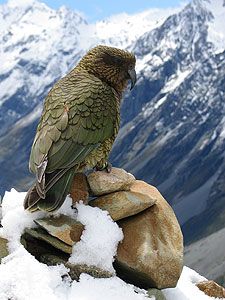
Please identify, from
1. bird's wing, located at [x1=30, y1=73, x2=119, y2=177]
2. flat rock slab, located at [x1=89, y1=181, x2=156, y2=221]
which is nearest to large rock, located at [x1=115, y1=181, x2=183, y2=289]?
flat rock slab, located at [x1=89, y1=181, x2=156, y2=221]

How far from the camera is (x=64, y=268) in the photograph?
1086 cm

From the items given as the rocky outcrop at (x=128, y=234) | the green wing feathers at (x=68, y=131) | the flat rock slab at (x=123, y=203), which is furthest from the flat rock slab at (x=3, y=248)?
the flat rock slab at (x=123, y=203)

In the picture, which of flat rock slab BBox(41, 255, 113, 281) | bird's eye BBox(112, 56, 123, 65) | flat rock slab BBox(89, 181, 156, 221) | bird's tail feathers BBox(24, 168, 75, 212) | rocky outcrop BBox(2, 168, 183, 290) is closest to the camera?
bird's tail feathers BBox(24, 168, 75, 212)

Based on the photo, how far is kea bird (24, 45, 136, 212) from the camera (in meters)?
10.7

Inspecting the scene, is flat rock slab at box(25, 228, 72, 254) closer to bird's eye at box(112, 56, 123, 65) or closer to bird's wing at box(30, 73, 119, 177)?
bird's wing at box(30, 73, 119, 177)

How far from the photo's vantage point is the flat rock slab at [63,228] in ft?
37.1

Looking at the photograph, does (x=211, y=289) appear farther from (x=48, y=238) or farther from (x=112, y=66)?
(x=112, y=66)

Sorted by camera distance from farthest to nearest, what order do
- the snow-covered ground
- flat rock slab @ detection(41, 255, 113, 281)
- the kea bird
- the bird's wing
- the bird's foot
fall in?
the bird's foot < flat rock slab @ detection(41, 255, 113, 281) < the bird's wing < the kea bird < the snow-covered ground

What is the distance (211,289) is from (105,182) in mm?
4017

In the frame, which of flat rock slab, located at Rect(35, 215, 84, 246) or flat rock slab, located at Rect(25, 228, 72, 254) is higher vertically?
flat rock slab, located at Rect(35, 215, 84, 246)

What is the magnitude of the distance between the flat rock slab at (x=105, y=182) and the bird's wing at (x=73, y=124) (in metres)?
1.16

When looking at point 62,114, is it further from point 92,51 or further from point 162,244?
point 162,244

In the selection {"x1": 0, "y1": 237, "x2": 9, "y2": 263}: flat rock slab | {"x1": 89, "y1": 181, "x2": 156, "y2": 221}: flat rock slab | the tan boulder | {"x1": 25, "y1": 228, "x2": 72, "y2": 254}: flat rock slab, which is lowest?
{"x1": 0, "y1": 237, "x2": 9, "y2": 263}: flat rock slab

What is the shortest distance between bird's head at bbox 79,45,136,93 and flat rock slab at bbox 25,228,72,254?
3512 millimetres
